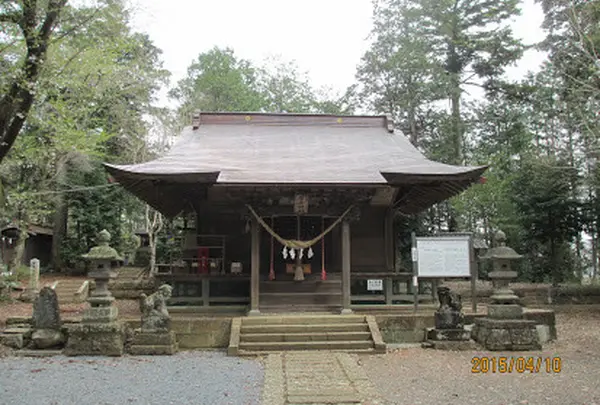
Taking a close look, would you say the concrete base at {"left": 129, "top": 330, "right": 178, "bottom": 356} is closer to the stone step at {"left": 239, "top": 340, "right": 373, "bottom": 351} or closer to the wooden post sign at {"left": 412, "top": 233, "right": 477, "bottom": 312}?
the stone step at {"left": 239, "top": 340, "right": 373, "bottom": 351}

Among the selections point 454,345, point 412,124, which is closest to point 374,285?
point 454,345

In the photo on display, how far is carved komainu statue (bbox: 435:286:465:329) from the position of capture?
899cm

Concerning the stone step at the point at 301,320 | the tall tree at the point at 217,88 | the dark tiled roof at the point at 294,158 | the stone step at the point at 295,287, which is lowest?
the stone step at the point at 301,320

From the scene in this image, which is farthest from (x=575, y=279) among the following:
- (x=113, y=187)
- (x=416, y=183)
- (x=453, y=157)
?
(x=113, y=187)

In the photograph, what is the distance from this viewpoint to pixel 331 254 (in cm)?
1287

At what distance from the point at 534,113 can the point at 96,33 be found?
2385 centimetres

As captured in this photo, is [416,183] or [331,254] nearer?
[416,183]

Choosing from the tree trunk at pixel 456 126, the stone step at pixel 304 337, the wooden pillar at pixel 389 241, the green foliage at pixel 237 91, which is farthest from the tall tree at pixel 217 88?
the stone step at pixel 304 337

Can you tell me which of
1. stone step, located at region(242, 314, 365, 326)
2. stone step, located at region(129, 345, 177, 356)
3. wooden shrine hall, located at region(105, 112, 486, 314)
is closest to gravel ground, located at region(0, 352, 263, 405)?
stone step, located at region(129, 345, 177, 356)

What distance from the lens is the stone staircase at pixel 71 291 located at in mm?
17688

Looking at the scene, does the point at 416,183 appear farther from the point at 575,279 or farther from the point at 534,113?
the point at 534,113

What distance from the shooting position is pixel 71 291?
1864 centimetres

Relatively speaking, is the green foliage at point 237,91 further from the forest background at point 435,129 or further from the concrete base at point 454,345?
the concrete base at point 454,345
